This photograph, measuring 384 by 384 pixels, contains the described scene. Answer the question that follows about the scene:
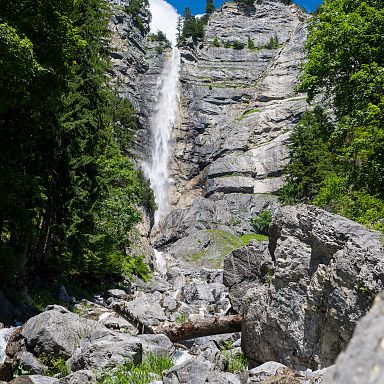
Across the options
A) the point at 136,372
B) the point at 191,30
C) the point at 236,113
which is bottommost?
the point at 136,372

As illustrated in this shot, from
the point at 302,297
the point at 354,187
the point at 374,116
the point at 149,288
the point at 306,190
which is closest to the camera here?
the point at 302,297

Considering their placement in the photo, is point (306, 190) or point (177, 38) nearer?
point (306, 190)

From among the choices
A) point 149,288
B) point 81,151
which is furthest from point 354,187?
point 149,288

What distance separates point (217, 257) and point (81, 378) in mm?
47290

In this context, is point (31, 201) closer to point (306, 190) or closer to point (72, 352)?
point (72, 352)

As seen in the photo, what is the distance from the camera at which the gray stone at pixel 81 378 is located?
6764 millimetres

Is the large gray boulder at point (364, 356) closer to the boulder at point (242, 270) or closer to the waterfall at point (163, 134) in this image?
the boulder at point (242, 270)

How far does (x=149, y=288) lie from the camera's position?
29.6 meters

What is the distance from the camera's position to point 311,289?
8.38m

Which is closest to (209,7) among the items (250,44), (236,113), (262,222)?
(250,44)

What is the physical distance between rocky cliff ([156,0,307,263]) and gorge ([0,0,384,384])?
264 millimetres

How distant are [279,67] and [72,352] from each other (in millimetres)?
89031

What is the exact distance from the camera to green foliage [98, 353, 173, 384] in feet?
22.7

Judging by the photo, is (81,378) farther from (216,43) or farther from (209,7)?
(209,7)
